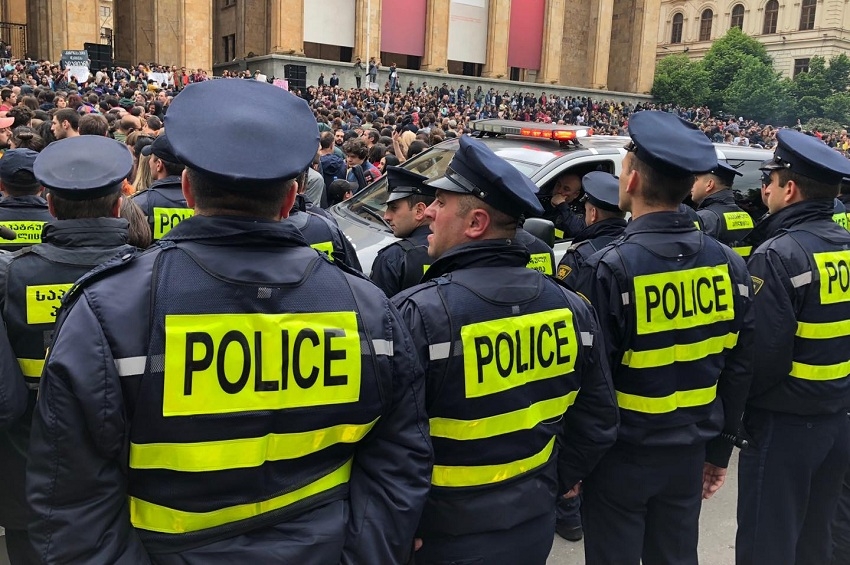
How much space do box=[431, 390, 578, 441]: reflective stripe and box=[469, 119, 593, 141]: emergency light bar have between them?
398cm

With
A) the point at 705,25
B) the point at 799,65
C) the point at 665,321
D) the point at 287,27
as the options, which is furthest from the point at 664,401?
the point at 705,25

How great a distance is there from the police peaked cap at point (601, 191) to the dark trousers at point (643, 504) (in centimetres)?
176

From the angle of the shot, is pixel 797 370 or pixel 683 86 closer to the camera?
pixel 797 370

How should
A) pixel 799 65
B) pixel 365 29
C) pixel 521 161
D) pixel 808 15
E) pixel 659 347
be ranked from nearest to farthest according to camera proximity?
pixel 659 347
pixel 521 161
pixel 365 29
pixel 808 15
pixel 799 65

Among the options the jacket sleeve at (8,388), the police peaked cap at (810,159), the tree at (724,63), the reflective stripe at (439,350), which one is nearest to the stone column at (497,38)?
the tree at (724,63)

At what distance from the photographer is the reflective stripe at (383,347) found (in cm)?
183

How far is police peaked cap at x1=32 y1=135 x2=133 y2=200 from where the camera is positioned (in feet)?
8.88

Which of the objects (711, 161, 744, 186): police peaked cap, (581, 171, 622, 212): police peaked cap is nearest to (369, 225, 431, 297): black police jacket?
(581, 171, 622, 212): police peaked cap

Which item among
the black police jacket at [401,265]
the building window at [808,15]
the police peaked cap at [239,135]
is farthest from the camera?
the building window at [808,15]

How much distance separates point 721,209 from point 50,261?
17.4ft

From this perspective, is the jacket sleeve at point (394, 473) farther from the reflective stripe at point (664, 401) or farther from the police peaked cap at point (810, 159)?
the police peaked cap at point (810, 159)

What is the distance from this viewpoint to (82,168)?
2.80 metres

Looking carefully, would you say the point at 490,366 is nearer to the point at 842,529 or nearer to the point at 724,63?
the point at 842,529

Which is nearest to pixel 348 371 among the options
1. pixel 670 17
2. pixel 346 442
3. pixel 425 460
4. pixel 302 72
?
pixel 346 442
